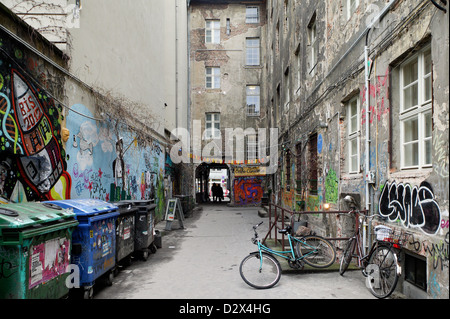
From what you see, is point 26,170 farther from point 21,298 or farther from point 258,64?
point 258,64

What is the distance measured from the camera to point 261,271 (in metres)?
5.57

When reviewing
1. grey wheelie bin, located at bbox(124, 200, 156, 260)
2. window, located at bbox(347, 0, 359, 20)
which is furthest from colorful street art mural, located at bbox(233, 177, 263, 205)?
window, located at bbox(347, 0, 359, 20)

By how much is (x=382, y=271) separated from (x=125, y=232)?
465cm

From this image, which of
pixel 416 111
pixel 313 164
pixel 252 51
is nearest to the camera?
pixel 416 111

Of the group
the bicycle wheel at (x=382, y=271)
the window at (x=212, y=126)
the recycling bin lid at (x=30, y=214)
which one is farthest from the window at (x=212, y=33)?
the bicycle wheel at (x=382, y=271)

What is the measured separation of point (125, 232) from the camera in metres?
6.76

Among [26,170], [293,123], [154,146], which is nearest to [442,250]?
[26,170]

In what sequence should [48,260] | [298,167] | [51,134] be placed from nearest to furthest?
[48,260] < [51,134] < [298,167]

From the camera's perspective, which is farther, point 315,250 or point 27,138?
point 315,250

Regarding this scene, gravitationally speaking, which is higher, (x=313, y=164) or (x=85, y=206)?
(x=313, y=164)

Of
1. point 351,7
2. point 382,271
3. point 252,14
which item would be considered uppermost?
point 252,14

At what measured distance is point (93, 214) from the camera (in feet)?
17.2

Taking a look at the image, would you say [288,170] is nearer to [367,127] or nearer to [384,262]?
[367,127]

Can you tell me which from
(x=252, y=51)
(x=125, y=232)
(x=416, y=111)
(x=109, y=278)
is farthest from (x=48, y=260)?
(x=252, y=51)
